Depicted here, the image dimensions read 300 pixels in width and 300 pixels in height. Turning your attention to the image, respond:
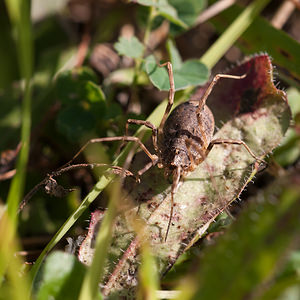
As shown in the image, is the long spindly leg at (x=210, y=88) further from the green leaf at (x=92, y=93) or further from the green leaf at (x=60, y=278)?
the green leaf at (x=60, y=278)

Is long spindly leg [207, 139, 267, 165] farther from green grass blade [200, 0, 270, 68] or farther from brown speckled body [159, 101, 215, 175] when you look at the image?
green grass blade [200, 0, 270, 68]

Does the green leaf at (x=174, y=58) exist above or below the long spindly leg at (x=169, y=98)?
above

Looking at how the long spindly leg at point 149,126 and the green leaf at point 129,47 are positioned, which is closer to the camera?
the long spindly leg at point 149,126

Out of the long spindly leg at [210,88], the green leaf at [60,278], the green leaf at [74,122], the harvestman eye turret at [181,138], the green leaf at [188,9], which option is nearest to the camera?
the green leaf at [60,278]

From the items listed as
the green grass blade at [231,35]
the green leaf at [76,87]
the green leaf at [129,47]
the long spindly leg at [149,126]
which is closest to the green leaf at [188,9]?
the green grass blade at [231,35]

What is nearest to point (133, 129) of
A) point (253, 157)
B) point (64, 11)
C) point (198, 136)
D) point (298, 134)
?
point (198, 136)

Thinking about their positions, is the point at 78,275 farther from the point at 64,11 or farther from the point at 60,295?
the point at 64,11

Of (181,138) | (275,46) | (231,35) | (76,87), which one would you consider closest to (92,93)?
(76,87)

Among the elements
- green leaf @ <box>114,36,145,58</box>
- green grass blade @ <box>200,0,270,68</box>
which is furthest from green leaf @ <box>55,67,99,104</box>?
green grass blade @ <box>200,0,270,68</box>
